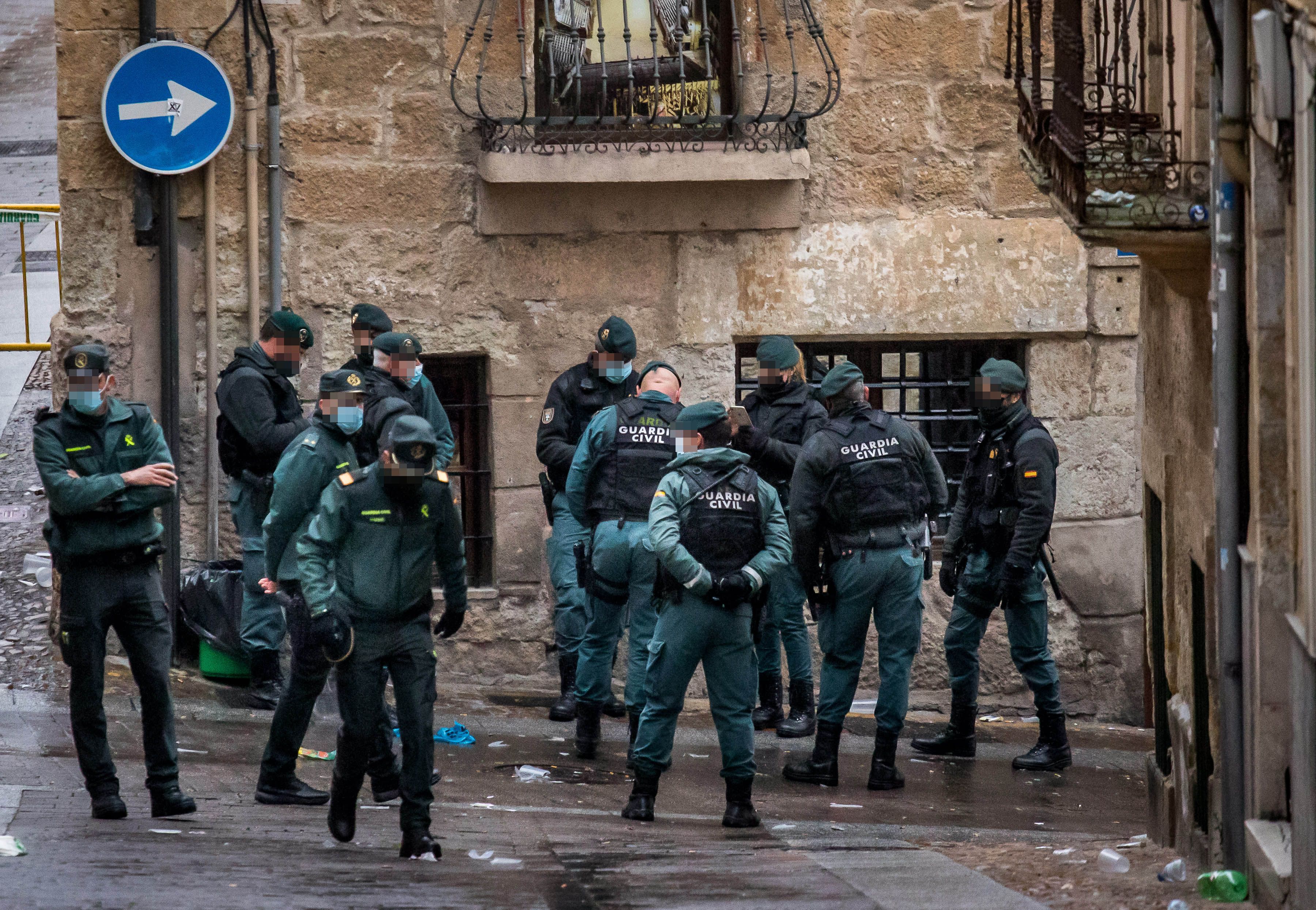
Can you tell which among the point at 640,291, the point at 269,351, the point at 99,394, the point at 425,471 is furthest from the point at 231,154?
the point at 425,471

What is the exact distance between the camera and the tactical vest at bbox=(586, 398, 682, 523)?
818 centimetres

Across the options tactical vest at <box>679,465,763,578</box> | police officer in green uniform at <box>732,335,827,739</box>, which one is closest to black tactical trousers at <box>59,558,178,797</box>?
tactical vest at <box>679,465,763,578</box>

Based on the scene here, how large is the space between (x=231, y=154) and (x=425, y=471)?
4.21 m

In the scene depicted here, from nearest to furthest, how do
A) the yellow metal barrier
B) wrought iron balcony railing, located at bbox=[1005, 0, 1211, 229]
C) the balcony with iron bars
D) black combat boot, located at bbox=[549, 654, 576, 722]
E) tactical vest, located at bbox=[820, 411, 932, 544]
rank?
wrought iron balcony railing, located at bbox=[1005, 0, 1211, 229] → tactical vest, located at bbox=[820, 411, 932, 544] → black combat boot, located at bbox=[549, 654, 576, 722] → the balcony with iron bars → the yellow metal barrier

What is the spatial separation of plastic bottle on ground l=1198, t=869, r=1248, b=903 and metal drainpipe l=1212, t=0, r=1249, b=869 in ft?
0.23

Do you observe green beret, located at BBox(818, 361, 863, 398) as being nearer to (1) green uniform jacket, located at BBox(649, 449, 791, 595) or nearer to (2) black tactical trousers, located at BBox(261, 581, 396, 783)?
(1) green uniform jacket, located at BBox(649, 449, 791, 595)

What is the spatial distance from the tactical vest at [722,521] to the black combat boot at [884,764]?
1471mm

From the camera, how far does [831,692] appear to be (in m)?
7.96

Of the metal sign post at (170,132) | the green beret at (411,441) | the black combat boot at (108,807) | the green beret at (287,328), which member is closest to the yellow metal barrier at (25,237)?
the metal sign post at (170,132)

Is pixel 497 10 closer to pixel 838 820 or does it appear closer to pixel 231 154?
pixel 231 154

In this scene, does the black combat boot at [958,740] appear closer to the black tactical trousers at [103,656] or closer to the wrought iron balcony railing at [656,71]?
the wrought iron balcony railing at [656,71]

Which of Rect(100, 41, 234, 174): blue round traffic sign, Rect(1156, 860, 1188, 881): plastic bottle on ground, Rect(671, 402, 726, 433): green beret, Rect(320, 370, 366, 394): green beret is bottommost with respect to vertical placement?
Rect(1156, 860, 1188, 881): plastic bottle on ground

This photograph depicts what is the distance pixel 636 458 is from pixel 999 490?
1.81 meters

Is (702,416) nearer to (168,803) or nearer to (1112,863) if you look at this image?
(1112,863)
